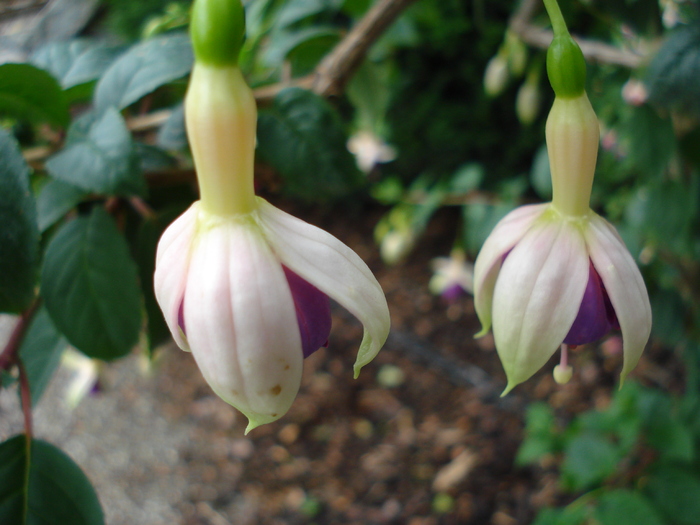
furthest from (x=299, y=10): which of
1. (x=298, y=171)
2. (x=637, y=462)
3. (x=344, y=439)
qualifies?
(x=344, y=439)

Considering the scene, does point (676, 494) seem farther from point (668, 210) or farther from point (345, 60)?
point (345, 60)

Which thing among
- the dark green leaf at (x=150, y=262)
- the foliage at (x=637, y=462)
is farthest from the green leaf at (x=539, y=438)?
the dark green leaf at (x=150, y=262)

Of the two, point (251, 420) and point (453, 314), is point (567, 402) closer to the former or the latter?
point (453, 314)

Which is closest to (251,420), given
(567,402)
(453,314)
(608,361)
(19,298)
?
(19,298)

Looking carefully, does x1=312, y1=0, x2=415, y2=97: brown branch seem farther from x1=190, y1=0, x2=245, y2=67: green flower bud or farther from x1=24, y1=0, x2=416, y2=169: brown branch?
x1=190, y1=0, x2=245, y2=67: green flower bud

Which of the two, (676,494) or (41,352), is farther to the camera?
(676,494)
